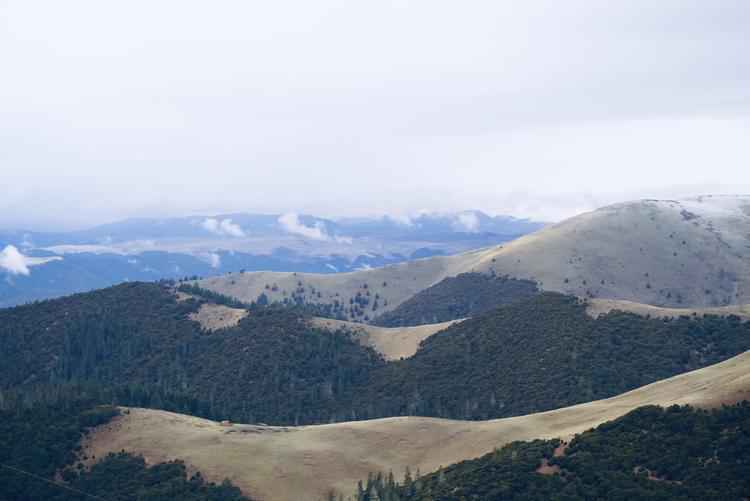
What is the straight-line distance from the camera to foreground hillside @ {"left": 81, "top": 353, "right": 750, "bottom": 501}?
14412cm

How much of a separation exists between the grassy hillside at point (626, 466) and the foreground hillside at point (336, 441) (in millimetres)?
11365

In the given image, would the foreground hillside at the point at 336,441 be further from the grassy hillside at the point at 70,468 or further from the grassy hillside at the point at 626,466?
the grassy hillside at the point at 626,466

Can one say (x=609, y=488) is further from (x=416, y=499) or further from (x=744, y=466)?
(x=416, y=499)

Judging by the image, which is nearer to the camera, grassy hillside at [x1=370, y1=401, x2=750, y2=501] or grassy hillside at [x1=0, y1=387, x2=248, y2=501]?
grassy hillside at [x1=370, y1=401, x2=750, y2=501]

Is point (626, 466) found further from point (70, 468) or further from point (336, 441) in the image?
point (70, 468)

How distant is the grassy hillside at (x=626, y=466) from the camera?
111m

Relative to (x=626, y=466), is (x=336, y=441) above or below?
below

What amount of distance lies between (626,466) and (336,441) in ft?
200

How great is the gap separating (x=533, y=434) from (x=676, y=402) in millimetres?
28275

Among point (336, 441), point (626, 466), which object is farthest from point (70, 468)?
point (626, 466)

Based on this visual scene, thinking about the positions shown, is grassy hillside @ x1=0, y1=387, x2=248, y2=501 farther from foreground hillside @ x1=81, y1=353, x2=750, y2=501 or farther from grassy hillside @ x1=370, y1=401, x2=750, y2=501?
grassy hillside @ x1=370, y1=401, x2=750, y2=501

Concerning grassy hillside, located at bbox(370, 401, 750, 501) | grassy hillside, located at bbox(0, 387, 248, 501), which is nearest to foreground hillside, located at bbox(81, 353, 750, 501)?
grassy hillside, located at bbox(0, 387, 248, 501)

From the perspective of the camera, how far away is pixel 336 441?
533 feet

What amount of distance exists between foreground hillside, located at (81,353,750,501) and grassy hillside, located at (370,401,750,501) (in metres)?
11.4
